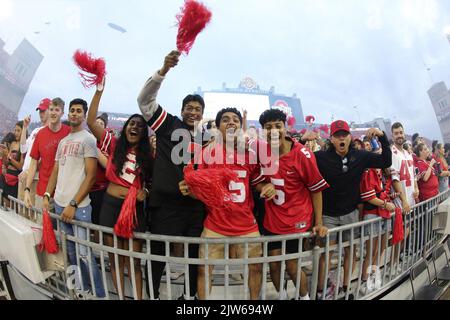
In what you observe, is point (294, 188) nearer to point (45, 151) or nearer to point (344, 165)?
point (344, 165)

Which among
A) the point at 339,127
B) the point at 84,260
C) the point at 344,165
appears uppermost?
the point at 339,127

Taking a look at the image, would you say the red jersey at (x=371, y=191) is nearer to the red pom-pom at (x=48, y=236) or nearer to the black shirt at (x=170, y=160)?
the black shirt at (x=170, y=160)

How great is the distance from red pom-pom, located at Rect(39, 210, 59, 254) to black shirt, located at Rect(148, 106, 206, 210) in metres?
0.94

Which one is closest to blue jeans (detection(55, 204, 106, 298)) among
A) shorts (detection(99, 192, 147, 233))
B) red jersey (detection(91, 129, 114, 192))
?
shorts (detection(99, 192, 147, 233))

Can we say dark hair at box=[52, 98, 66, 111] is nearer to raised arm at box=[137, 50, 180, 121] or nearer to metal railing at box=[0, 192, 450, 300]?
metal railing at box=[0, 192, 450, 300]

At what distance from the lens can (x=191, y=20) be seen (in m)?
1.79

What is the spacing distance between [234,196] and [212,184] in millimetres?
294

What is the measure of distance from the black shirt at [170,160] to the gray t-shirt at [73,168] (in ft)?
2.52

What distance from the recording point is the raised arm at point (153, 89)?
1.98 m

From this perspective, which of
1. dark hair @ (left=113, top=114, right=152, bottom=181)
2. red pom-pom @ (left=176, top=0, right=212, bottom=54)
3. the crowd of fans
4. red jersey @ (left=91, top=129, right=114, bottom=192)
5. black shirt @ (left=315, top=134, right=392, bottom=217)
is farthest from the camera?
red jersey @ (left=91, top=129, right=114, bottom=192)

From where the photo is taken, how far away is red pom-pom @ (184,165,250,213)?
5.88 feet

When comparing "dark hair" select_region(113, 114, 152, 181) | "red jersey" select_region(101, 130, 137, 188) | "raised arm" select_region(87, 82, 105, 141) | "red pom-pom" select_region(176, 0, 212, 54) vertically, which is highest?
"red pom-pom" select_region(176, 0, 212, 54)

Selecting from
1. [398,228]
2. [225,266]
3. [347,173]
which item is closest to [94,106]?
[225,266]

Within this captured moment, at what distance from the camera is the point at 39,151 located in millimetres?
2887
